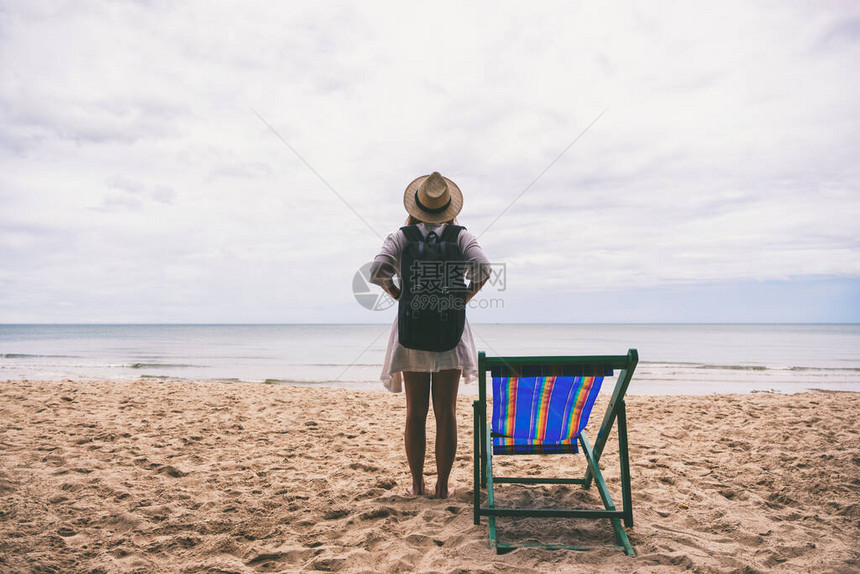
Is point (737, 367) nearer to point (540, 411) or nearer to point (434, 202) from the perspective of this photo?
point (540, 411)

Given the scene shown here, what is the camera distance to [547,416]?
2676 millimetres

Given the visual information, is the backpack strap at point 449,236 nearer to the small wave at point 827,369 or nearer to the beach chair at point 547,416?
the beach chair at point 547,416

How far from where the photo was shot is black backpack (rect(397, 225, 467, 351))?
2.63m

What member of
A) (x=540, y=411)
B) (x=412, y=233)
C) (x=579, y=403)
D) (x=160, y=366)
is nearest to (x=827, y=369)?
(x=579, y=403)

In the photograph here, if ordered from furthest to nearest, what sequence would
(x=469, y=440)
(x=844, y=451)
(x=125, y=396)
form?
(x=125, y=396), (x=469, y=440), (x=844, y=451)

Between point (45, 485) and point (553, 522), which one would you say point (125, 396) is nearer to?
point (45, 485)

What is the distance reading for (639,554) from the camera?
227cm

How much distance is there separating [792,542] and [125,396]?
6909 millimetres

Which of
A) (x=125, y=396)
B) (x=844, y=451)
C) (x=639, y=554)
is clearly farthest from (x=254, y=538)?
(x=125, y=396)

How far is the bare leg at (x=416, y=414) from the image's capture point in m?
2.78

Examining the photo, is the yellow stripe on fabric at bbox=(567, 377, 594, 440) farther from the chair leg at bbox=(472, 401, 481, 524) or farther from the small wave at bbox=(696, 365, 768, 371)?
the small wave at bbox=(696, 365, 768, 371)

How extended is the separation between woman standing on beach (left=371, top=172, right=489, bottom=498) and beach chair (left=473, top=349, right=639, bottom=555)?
0.27 meters

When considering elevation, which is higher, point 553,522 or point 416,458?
point 416,458

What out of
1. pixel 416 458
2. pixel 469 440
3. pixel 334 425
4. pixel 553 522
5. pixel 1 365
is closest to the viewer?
pixel 553 522
